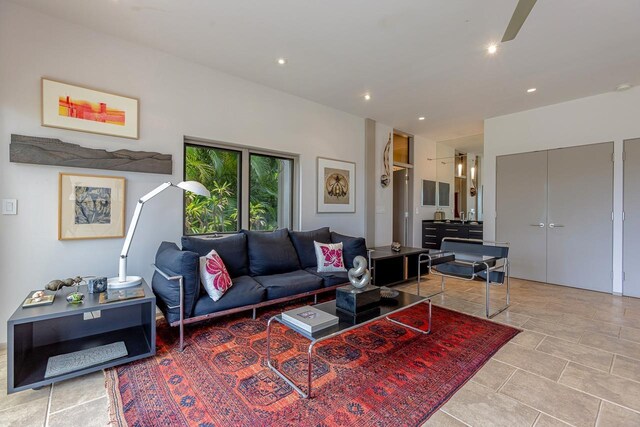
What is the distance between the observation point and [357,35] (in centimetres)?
270

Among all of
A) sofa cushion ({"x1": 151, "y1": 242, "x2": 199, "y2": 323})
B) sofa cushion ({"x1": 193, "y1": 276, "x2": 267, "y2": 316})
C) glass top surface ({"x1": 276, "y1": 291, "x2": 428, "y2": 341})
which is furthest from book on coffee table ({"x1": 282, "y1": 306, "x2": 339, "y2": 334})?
sofa cushion ({"x1": 151, "y1": 242, "x2": 199, "y2": 323})

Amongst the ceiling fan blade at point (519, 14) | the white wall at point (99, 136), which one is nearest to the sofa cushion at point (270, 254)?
the white wall at point (99, 136)

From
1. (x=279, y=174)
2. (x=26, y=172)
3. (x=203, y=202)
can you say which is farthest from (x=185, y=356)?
(x=279, y=174)

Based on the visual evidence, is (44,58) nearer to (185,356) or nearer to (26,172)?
(26,172)

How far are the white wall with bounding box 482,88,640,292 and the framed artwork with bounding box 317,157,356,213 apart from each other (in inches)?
97.4

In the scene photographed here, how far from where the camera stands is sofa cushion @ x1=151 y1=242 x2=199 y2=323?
238 cm

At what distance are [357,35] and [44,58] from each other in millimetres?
2734

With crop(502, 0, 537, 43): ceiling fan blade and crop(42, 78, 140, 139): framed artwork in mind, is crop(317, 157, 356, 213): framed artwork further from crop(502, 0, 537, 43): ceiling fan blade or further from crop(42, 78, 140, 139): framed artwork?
crop(502, 0, 537, 43): ceiling fan blade

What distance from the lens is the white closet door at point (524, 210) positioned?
4590 millimetres

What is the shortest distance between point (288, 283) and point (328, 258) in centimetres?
74

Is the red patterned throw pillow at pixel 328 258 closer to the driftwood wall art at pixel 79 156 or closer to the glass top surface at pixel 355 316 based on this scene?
the glass top surface at pixel 355 316

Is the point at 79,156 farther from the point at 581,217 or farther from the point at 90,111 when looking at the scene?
the point at 581,217

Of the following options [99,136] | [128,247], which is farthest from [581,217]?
[99,136]

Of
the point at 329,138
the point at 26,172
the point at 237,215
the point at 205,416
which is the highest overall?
the point at 329,138
